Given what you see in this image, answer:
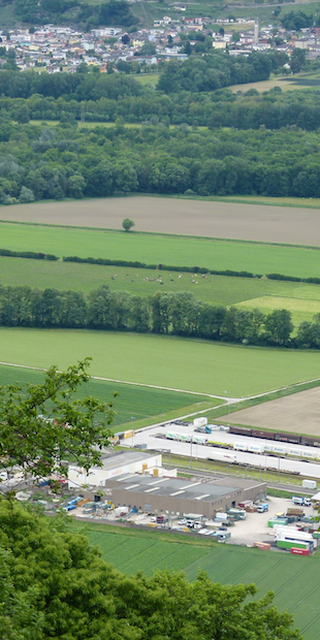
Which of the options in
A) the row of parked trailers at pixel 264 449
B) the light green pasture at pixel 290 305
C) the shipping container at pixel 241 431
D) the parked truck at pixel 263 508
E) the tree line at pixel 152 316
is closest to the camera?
the parked truck at pixel 263 508

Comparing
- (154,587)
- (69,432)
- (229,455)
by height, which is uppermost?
(69,432)

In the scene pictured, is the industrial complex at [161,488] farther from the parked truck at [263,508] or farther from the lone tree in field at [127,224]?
the lone tree in field at [127,224]

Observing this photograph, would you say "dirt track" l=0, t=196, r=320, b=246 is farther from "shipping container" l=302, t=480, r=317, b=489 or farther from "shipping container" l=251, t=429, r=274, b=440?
"shipping container" l=302, t=480, r=317, b=489

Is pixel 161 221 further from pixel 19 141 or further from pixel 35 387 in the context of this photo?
pixel 35 387

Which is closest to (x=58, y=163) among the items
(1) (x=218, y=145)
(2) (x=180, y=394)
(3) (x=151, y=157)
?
(3) (x=151, y=157)

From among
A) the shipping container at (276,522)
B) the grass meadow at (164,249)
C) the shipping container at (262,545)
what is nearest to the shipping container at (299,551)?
the shipping container at (262,545)

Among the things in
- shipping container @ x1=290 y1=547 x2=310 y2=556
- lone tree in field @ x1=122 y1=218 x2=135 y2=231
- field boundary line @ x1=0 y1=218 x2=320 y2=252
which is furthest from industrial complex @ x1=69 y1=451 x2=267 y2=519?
lone tree in field @ x1=122 y1=218 x2=135 y2=231
